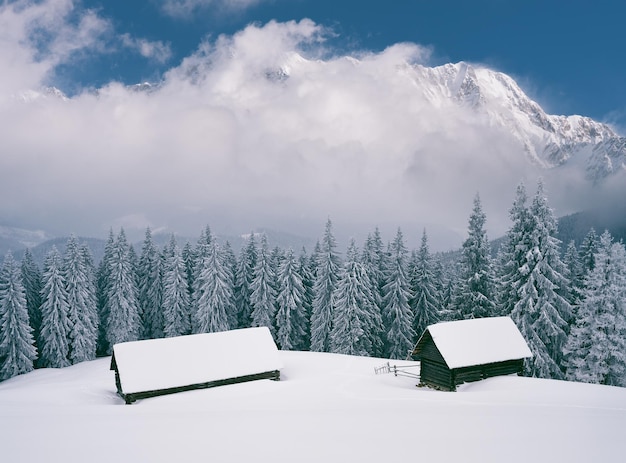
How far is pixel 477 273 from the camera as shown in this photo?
132 feet

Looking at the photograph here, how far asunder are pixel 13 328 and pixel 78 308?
7048mm

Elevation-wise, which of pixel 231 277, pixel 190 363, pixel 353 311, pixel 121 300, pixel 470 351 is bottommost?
pixel 190 363

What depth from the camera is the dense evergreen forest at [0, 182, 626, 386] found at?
33625 millimetres

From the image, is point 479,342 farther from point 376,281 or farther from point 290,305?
point 290,305

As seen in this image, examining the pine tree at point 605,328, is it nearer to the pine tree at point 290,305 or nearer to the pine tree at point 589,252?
the pine tree at point 589,252

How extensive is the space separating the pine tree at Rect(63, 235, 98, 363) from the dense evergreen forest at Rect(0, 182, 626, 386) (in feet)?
0.51

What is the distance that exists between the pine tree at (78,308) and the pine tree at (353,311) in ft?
106

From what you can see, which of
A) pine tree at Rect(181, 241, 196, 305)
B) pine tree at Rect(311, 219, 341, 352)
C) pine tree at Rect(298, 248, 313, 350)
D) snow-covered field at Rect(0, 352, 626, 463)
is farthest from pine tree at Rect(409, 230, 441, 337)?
pine tree at Rect(181, 241, 196, 305)

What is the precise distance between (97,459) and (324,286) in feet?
136

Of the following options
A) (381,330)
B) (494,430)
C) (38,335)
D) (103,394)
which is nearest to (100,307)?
Result: (38,335)

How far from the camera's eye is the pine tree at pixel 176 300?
→ 2285 inches

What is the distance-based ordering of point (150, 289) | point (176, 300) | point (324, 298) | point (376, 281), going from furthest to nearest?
point (150, 289) → point (176, 300) → point (376, 281) → point (324, 298)

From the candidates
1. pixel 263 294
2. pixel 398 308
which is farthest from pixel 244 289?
pixel 398 308

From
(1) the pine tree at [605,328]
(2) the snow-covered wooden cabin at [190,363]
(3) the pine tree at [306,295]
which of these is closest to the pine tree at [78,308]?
(2) the snow-covered wooden cabin at [190,363]
